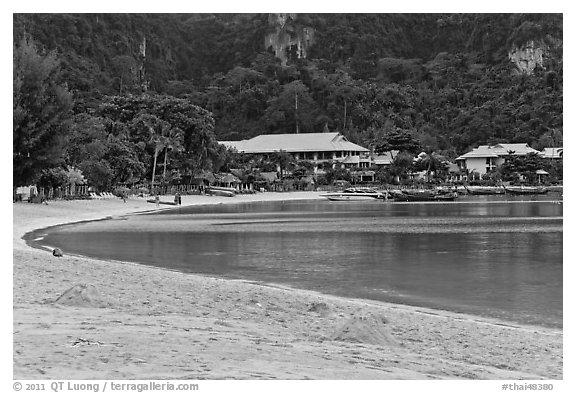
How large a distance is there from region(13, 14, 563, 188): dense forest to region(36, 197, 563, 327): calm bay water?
3267 cm

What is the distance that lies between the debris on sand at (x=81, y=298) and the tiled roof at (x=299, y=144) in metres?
87.6

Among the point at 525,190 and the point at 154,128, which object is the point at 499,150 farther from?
the point at 154,128

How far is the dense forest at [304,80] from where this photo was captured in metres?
77.7

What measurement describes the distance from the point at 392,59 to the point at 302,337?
133510 millimetres

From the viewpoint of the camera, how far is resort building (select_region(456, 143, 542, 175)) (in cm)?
9738

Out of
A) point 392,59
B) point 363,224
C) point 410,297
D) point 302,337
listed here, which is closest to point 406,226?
point 363,224

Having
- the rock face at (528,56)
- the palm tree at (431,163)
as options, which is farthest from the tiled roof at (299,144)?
the rock face at (528,56)

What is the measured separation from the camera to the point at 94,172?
58781 millimetres

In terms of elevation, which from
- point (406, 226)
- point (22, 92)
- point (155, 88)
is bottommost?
point (406, 226)

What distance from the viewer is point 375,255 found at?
24.3m

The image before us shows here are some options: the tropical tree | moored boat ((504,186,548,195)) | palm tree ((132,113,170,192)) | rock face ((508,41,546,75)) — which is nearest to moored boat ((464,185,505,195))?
moored boat ((504,186,548,195))

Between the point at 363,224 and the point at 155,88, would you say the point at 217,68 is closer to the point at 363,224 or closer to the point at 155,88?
the point at 155,88

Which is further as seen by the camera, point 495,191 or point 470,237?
point 495,191

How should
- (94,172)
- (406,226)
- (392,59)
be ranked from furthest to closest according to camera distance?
1. (392,59)
2. (94,172)
3. (406,226)
